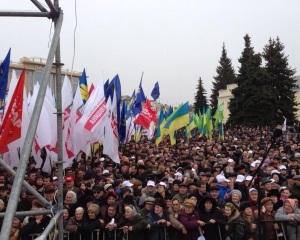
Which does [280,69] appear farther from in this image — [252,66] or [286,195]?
[286,195]

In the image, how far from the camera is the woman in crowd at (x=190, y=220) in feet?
20.7

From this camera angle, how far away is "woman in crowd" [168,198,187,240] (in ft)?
20.8

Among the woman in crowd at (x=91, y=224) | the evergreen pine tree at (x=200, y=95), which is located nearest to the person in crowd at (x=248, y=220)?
the woman in crowd at (x=91, y=224)

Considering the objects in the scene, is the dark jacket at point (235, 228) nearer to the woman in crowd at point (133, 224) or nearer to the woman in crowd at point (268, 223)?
the woman in crowd at point (268, 223)

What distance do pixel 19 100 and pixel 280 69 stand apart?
38.2 metres

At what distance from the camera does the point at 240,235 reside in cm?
627

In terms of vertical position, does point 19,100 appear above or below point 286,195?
above

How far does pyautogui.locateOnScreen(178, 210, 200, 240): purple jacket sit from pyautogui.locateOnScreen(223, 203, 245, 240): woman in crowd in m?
0.50

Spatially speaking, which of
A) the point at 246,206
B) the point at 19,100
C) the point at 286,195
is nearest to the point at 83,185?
the point at 19,100

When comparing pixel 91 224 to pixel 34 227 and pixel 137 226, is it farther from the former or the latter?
pixel 34 227

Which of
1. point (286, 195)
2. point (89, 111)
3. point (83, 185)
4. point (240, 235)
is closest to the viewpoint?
point (240, 235)

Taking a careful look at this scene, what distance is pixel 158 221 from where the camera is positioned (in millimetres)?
6410

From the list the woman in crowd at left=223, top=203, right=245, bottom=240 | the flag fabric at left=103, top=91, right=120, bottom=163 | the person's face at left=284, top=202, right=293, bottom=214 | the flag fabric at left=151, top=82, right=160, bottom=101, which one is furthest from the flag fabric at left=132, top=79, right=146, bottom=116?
the person's face at left=284, top=202, right=293, bottom=214

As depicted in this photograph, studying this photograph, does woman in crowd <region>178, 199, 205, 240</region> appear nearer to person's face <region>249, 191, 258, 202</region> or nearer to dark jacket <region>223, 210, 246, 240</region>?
dark jacket <region>223, 210, 246, 240</region>
